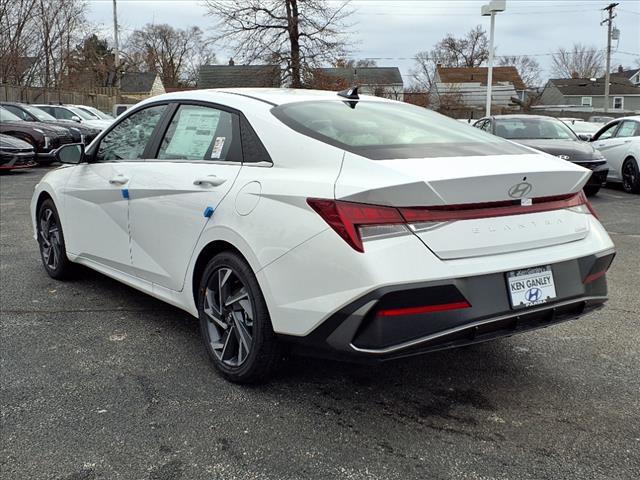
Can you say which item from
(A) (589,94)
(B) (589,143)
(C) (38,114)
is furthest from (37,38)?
(A) (589,94)

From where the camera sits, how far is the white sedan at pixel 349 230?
258 cm

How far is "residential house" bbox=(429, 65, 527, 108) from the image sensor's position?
44.8 meters

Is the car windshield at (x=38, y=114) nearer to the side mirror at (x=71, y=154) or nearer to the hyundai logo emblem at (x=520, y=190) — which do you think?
the side mirror at (x=71, y=154)

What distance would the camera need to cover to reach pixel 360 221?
2.57m

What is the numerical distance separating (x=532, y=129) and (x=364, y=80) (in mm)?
45987

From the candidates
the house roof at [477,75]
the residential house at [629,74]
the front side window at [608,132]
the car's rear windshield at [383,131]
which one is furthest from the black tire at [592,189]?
the residential house at [629,74]

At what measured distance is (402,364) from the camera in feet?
11.7

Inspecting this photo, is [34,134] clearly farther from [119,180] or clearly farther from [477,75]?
[477,75]

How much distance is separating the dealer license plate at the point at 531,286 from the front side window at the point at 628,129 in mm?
10350

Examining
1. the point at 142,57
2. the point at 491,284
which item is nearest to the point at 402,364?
the point at 491,284

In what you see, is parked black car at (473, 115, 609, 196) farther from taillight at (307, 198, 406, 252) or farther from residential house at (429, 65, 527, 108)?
residential house at (429, 65, 527, 108)

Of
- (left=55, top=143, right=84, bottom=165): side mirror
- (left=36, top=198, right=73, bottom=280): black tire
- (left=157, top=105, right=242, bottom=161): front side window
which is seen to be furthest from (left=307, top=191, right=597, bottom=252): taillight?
(left=36, top=198, right=73, bottom=280): black tire

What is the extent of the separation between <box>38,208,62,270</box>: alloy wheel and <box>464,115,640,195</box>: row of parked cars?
7521mm

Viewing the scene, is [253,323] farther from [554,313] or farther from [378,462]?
[554,313]
